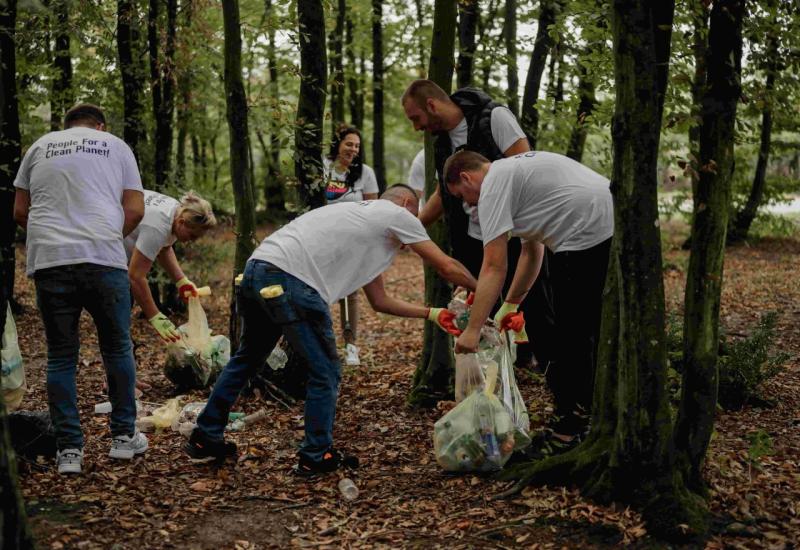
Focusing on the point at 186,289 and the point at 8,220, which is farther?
the point at 8,220

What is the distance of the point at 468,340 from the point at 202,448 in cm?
168

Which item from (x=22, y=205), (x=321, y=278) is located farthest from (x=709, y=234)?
(x=22, y=205)

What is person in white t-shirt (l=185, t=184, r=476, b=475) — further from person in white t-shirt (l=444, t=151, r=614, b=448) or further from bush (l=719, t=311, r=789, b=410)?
bush (l=719, t=311, r=789, b=410)

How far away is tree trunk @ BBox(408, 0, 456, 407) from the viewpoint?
5680mm

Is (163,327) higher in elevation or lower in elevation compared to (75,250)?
lower

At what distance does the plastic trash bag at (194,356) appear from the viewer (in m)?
6.28

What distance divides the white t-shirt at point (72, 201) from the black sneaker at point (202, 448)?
1.06 metres

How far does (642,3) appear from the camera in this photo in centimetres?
326

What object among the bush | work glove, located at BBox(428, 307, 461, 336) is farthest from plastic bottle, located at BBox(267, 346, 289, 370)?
the bush

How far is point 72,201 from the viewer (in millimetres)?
4277

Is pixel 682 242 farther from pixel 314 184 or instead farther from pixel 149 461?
pixel 149 461

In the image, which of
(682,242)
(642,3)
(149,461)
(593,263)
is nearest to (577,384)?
(593,263)

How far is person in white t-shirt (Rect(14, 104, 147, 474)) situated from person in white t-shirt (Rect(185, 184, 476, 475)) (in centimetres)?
75

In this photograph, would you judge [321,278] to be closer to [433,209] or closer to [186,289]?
[433,209]
